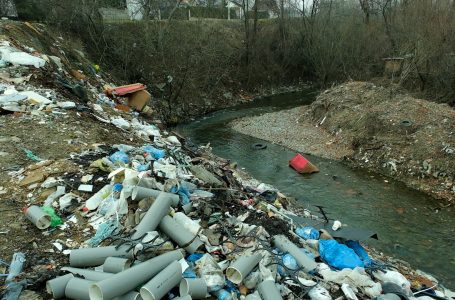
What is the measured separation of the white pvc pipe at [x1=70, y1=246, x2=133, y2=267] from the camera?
3.65 meters

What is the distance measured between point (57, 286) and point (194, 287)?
3.86ft

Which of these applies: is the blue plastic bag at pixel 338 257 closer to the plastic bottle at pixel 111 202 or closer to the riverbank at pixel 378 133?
Answer: the plastic bottle at pixel 111 202

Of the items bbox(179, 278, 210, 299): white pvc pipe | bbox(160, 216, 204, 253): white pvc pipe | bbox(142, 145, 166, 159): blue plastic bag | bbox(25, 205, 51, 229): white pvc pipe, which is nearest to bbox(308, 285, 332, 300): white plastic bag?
bbox(179, 278, 210, 299): white pvc pipe

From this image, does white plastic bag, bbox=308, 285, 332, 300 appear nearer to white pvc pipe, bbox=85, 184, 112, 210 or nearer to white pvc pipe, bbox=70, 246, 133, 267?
white pvc pipe, bbox=70, 246, 133, 267

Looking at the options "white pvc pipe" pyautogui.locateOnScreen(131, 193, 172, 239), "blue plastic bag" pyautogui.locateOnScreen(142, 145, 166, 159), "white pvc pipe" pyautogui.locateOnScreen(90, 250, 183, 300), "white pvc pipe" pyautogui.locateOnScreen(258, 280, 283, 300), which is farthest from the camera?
"blue plastic bag" pyautogui.locateOnScreen(142, 145, 166, 159)

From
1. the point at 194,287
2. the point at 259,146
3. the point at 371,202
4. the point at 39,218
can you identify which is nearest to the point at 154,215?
the point at 194,287

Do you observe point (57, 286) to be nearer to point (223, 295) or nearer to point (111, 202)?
point (111, 202)

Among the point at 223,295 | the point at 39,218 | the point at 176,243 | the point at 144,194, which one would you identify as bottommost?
the point at 223,295

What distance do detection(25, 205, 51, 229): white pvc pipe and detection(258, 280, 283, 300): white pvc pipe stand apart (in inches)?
95.5

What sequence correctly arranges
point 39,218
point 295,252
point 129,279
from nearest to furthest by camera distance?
point 129,279 → point 39,218 → point 295,252

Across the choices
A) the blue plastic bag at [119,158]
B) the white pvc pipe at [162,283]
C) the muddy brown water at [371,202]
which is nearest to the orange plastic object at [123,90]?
the muddy brown water at [371,202]

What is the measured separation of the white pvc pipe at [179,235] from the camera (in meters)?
3.97

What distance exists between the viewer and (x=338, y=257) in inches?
178

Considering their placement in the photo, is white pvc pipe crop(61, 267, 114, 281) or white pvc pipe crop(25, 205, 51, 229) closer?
white pvc pipe crop(61, 267, 114, 281)
